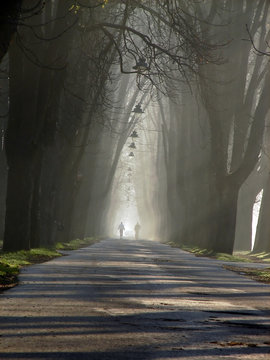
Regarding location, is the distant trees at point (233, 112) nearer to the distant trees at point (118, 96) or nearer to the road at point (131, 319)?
the distant trees at point (118, 96)

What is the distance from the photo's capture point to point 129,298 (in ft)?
A: 31.5

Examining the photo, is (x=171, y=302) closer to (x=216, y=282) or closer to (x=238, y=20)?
(x=216, y=282)

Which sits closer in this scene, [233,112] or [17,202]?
[17,202]

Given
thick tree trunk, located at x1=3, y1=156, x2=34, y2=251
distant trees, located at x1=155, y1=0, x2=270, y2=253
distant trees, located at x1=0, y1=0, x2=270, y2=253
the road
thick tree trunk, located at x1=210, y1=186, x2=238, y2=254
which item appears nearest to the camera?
the road

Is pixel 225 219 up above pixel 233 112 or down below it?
below

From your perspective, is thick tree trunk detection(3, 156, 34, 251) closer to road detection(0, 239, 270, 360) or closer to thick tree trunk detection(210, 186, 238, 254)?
road detection(0, 239, 270, 360)

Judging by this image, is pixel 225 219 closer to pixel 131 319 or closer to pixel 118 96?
pixel 118 96

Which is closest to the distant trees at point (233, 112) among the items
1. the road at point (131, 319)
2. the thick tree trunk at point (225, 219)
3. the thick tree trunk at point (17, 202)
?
the thick tree trunk at point (225, 219)

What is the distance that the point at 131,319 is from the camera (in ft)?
24.4

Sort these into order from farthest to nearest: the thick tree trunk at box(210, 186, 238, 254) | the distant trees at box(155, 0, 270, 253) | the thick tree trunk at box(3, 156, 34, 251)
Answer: the thick tree trunk at box(210, 186, 238, 254)
the distant trees at box(155, 0, 270, 253)
the thick tree trunk at box(3, 156, 34, 251)

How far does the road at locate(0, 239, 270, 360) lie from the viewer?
5.63m

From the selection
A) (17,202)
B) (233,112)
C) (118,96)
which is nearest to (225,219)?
(233,112)

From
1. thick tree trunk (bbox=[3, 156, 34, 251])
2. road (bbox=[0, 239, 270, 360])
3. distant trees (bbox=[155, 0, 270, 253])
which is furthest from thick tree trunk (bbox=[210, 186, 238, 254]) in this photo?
road (bbox=[0, 239, 270, 360])

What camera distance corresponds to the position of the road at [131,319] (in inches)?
222
